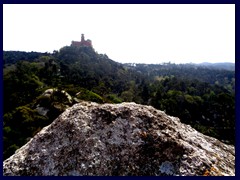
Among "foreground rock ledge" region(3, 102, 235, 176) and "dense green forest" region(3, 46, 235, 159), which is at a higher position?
"foreground rock ledge" region(3, 102, 235, 176)

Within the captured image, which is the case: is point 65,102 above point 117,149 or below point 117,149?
below

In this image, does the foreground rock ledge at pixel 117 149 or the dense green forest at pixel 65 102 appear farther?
the dense green forest at pixel 65 102

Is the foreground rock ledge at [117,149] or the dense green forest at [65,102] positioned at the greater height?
the foreground rock ledge at [117,149]

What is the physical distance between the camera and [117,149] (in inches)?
294

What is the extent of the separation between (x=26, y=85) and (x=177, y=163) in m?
85.5

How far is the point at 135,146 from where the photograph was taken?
7473 millimetres

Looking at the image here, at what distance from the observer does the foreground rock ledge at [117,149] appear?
708 centimetres

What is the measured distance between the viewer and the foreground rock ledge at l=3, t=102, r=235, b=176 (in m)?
7.08

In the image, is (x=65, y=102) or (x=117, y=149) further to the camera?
(x=65, y=102)

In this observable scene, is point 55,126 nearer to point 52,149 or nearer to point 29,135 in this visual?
point 52,149

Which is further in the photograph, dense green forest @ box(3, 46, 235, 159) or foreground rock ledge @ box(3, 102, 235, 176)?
dense green forest @ box(3, 46, 235, 159)

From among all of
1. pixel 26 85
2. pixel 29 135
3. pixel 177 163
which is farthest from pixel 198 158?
pixel 26 85

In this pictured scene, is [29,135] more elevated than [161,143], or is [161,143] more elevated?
[161,143]
